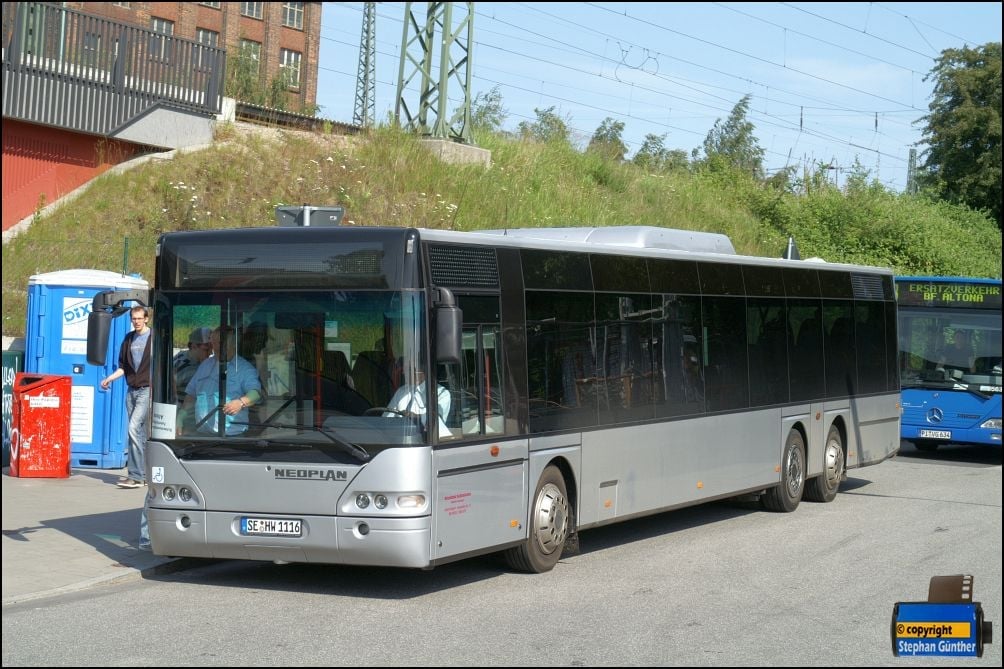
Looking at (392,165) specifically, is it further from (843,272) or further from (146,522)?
(146,522)

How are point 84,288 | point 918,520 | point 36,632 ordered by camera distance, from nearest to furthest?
point 36,632, point 918,520, point 84,288

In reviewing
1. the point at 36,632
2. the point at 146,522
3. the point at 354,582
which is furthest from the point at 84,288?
the point at 36,632

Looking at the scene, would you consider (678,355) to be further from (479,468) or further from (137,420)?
(137,420)

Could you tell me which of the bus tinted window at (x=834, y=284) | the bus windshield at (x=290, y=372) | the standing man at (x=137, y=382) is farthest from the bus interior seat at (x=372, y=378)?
the bus tinted window at (x=834, y=284)

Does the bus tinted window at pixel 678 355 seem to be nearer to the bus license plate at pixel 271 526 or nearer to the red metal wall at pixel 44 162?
the bus license plate at pixel 271 526

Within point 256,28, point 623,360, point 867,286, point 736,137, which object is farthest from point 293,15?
point 623,360

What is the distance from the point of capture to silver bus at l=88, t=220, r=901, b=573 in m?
9.09

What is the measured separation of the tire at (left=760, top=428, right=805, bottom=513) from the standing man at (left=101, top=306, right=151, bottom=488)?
696 centimetres

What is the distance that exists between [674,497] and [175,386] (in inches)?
200

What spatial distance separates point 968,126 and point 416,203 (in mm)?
37835

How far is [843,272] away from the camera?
55.8 feet

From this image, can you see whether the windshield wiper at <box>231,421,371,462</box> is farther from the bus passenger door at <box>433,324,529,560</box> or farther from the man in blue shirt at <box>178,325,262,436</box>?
the bus passenger door at <box>433,324,529,560</box>

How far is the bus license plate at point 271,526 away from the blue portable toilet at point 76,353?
6808 mm

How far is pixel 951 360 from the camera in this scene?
21984mm
